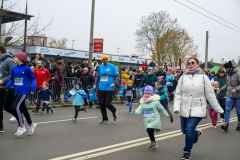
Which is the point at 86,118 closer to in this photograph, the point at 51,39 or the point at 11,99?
the point at 11,99

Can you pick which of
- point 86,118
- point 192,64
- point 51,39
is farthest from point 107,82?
point 51,39

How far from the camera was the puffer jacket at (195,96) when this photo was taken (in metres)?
5.56

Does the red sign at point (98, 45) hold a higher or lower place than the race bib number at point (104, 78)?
higher

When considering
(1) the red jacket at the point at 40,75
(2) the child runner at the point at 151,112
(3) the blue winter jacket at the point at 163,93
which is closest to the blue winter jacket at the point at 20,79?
(2) the child runner at the point at 151,112

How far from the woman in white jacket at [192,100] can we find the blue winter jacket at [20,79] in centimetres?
369

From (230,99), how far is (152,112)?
3.68m

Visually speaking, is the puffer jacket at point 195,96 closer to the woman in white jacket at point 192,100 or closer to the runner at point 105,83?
the woman in white jacket at point 192,100

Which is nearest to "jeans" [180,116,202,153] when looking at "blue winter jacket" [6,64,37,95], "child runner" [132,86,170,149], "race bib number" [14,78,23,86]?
"child runner" [132,86,170,149]

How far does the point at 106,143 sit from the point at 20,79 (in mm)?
2578

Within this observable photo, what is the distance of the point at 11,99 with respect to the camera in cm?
771

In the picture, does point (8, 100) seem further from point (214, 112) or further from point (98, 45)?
point (98, 45)

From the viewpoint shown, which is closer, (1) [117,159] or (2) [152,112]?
(1) [117,159]

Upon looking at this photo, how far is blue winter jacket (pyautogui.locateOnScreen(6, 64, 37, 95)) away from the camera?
7394 millimetres

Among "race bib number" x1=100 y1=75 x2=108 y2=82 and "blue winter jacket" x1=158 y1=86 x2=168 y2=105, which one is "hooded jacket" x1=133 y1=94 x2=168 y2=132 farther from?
"blue winter jacket" x1=158 y1=86 x2=168 y2=105
